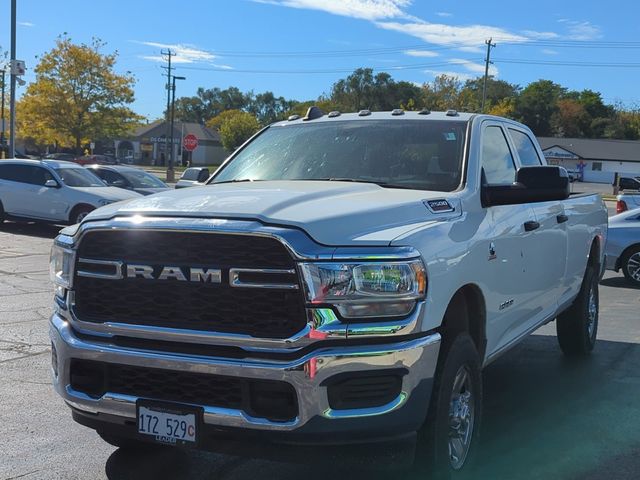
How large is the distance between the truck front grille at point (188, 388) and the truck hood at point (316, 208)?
716 mm

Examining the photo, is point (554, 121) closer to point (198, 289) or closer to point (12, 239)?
point (12, 239)

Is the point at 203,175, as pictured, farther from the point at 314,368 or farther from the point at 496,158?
the point at 314,368

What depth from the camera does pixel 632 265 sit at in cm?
1214

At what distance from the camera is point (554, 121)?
375 feet

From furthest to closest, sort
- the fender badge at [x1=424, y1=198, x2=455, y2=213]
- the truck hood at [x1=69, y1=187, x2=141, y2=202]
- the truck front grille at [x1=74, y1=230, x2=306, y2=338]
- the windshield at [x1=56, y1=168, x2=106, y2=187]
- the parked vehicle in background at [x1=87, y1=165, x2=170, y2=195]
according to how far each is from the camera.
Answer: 1. the parked vehicle in background at [x1=87, y1=165, x2=170, y2=195]
2. the windshield at [x1=56, y1=168, x2=106, y2=187]
3. the truck hood at [x1=69, y1=187, x2=141, y2=202]
4. the fender badge at [x1=424, y1=198, x2=455, y2=213]
5. the truck front grille at [x1=74, y1=230, x2=306, y2=338]

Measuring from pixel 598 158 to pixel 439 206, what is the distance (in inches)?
3767

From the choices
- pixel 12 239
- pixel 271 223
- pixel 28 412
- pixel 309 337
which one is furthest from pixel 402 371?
pixel 12 239

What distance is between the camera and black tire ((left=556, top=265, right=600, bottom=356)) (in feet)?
22.5

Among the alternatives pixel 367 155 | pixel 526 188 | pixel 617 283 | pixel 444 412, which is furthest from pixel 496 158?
pixel 617 283

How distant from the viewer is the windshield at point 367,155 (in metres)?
4.57

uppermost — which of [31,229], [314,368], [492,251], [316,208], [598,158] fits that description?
[598,158]

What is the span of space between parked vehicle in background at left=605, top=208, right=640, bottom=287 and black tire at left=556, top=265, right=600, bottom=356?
17.9ft

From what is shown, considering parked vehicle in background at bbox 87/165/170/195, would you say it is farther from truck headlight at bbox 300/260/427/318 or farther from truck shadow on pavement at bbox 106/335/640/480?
truck headlight at bbox 300/260/427/318

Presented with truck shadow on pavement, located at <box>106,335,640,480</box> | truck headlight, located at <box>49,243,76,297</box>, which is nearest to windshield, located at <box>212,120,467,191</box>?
truck headlight, located at <box>49,243,76,297</box>
